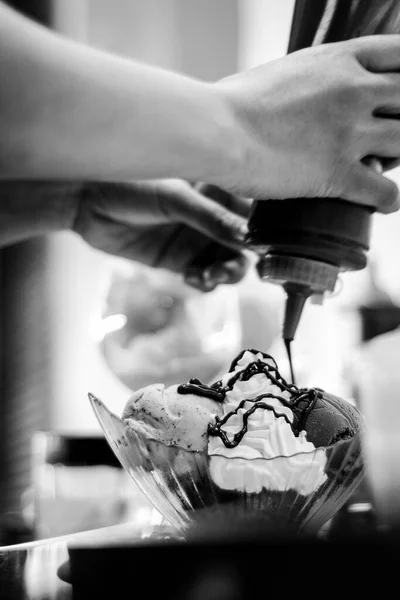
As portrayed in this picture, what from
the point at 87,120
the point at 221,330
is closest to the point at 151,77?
the point at 87,120

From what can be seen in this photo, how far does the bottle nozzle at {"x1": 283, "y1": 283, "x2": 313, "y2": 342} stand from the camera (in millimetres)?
753

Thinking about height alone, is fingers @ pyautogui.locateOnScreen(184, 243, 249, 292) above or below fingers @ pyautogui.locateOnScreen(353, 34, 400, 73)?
below

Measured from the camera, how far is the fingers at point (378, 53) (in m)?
0.65

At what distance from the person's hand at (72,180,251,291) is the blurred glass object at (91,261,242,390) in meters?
0.11

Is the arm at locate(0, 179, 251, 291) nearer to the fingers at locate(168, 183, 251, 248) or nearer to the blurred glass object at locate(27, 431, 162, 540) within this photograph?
the fingers at locate(168, 183, 251, 248)

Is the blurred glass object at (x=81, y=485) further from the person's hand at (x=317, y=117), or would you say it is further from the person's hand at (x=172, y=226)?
the person's hand at (x=317, y=117)

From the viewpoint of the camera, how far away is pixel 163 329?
4.04 ft

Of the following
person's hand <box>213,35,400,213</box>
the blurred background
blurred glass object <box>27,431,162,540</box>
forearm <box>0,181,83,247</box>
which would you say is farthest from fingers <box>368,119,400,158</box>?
blurred glass object <box>27,431,162,540</box>

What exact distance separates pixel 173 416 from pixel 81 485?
73 cm

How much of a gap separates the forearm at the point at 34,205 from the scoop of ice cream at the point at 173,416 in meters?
0.47

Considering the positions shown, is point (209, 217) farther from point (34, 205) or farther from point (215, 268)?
point (34, 205)

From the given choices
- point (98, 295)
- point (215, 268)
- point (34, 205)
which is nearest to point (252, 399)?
point (215, 268)

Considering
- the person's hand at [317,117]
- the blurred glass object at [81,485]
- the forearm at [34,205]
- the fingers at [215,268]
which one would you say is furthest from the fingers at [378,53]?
the blurred glass object at [81,485]

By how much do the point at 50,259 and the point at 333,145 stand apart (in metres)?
2.02
